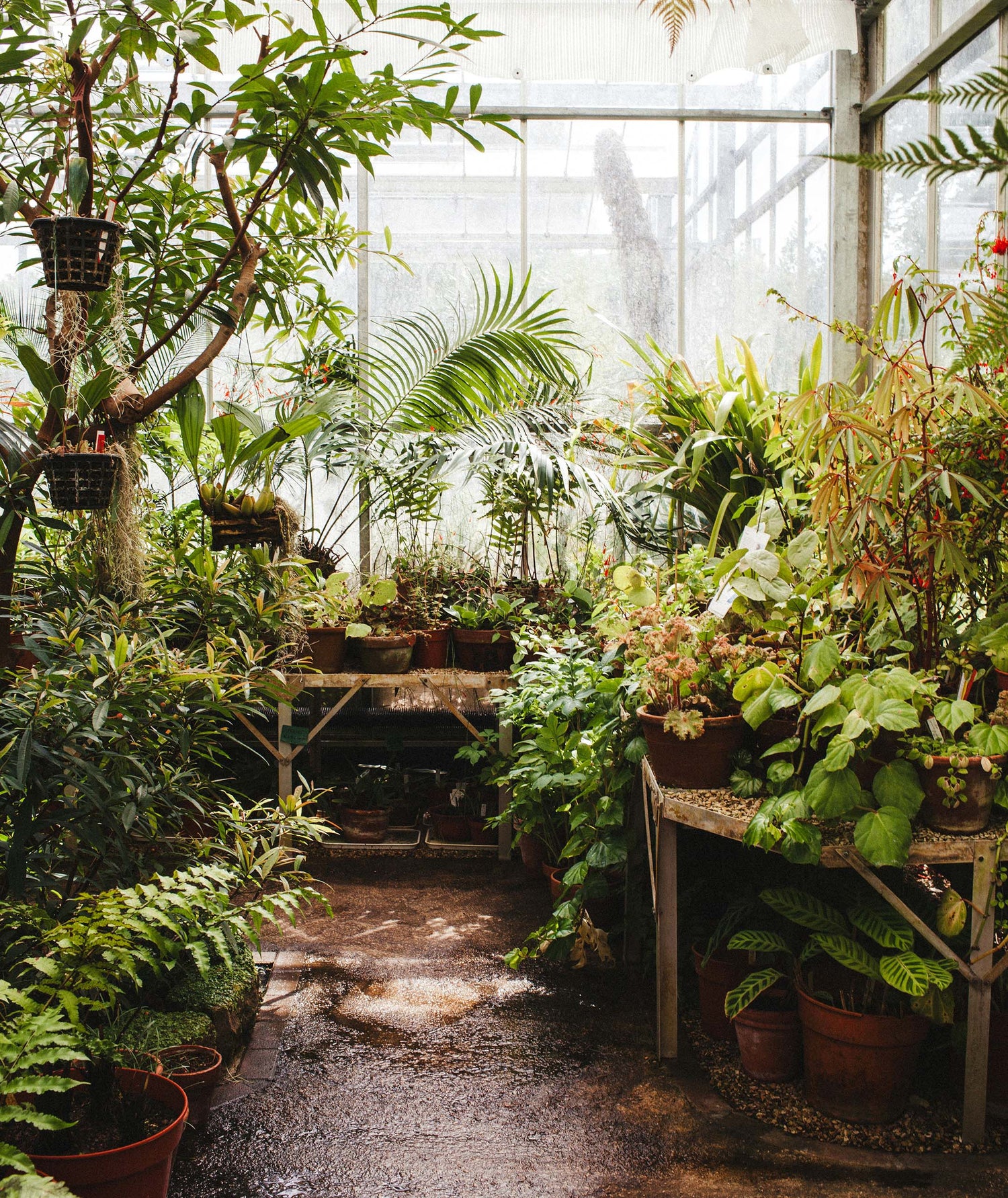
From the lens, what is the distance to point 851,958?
2252 millimetres

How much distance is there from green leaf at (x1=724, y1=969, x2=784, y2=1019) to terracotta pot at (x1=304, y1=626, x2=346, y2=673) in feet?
7.80

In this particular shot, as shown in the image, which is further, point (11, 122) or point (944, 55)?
point (944, 55)

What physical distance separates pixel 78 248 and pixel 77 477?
465 millimetres

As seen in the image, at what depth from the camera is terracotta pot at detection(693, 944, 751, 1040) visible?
2646mm

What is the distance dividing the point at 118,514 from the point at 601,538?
2.91 metres

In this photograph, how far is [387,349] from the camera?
17.0ft

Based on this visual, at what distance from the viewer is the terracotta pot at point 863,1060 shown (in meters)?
2.27

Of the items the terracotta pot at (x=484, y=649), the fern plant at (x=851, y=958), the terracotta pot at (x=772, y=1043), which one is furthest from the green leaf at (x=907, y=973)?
the terracotta pot at (x=484, y=649)

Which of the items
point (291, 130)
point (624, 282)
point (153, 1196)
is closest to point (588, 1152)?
point (153, 1196)

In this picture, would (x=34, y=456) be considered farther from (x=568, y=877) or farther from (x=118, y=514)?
(x=568, y=877)

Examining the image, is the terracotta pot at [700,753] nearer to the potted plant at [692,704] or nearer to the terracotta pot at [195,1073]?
the potted plant at [692,704]

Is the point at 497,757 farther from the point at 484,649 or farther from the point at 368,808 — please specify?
the point at 368,808

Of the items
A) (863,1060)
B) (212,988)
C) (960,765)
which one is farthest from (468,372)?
(863,1060)

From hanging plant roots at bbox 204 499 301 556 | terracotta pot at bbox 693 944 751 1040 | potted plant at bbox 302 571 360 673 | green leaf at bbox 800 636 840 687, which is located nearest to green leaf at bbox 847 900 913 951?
terracotta pot at bbox 693 944 751 1040
